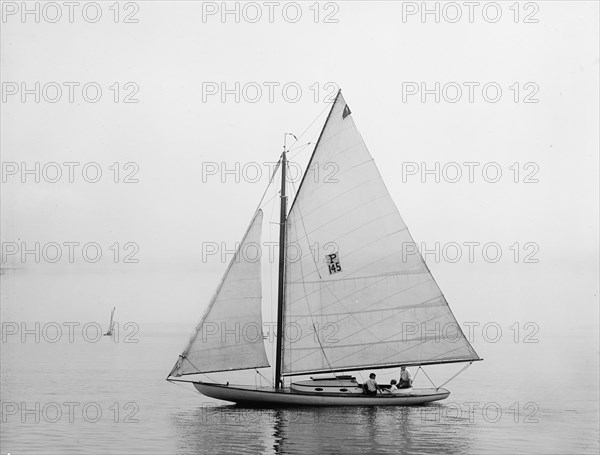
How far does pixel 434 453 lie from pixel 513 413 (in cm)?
1609

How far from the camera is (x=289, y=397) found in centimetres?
4219

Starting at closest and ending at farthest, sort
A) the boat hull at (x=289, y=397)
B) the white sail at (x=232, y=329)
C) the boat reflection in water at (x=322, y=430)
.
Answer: the boat reflection in water at (x=322, y=430)
the white sail at (x=232, y=329)
the boat hull at (x=289, y=397)

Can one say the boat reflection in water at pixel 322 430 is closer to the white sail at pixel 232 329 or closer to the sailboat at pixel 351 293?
the sailboat at pixel 351 293

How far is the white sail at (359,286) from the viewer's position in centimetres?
4306

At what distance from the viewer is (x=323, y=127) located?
43.5 meters

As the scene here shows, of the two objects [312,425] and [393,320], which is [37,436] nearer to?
[312,425]

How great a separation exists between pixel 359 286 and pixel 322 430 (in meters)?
8.70

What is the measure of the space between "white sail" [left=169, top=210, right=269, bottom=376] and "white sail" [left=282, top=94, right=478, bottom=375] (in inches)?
85.9

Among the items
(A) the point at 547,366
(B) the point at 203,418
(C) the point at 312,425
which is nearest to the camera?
(C) the point at 312,425

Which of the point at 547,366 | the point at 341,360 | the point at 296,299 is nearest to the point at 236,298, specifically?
the point at 296,299

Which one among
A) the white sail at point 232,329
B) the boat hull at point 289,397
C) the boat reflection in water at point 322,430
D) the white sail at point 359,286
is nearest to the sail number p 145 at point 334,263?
the white sail at point 359,286

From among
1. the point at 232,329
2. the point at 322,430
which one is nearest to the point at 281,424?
the point at 322,430

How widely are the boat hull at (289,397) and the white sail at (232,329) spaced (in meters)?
1.67

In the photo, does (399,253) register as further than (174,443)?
Yes
